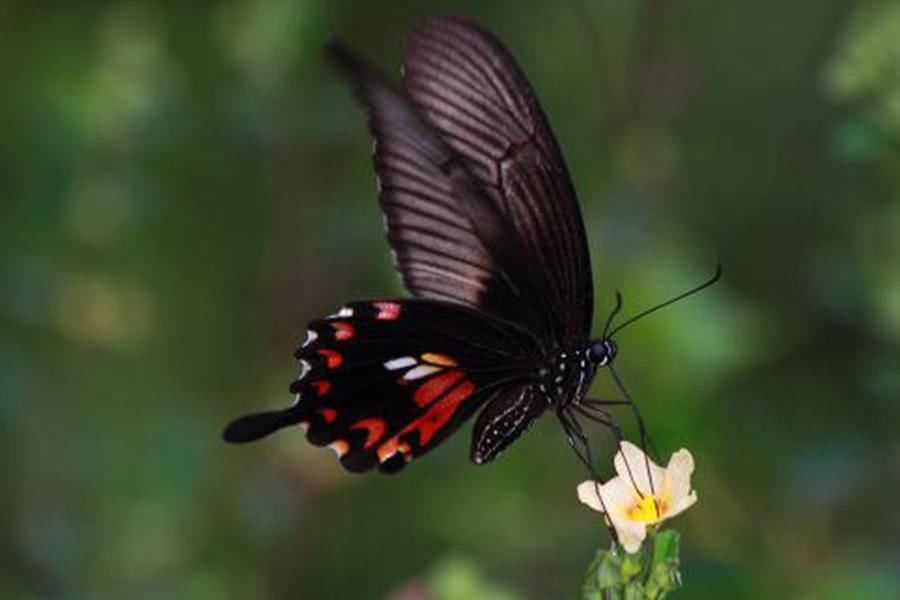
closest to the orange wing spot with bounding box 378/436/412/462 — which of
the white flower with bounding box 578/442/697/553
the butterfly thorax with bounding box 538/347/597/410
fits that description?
the butterfly thorax with bounding box 538/347/597/410

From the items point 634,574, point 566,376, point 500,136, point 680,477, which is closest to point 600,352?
point 566,376

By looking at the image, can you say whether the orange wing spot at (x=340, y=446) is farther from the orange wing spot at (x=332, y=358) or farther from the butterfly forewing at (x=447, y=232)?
the butterfly forewing at (x=447, y=232)

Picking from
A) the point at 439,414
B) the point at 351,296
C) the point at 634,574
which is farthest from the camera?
Result: the point at 351,296

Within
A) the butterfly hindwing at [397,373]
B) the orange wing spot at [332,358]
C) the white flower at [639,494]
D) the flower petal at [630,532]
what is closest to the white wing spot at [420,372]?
the butterfly hindwing at [397,373]

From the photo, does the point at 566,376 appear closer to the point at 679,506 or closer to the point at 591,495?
the point at 591,495

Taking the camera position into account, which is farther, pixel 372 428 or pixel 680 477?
pixel 372 428

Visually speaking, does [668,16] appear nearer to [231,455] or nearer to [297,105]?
[297,105]

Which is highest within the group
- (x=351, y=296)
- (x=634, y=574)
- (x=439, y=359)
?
(x=351, y=296)
